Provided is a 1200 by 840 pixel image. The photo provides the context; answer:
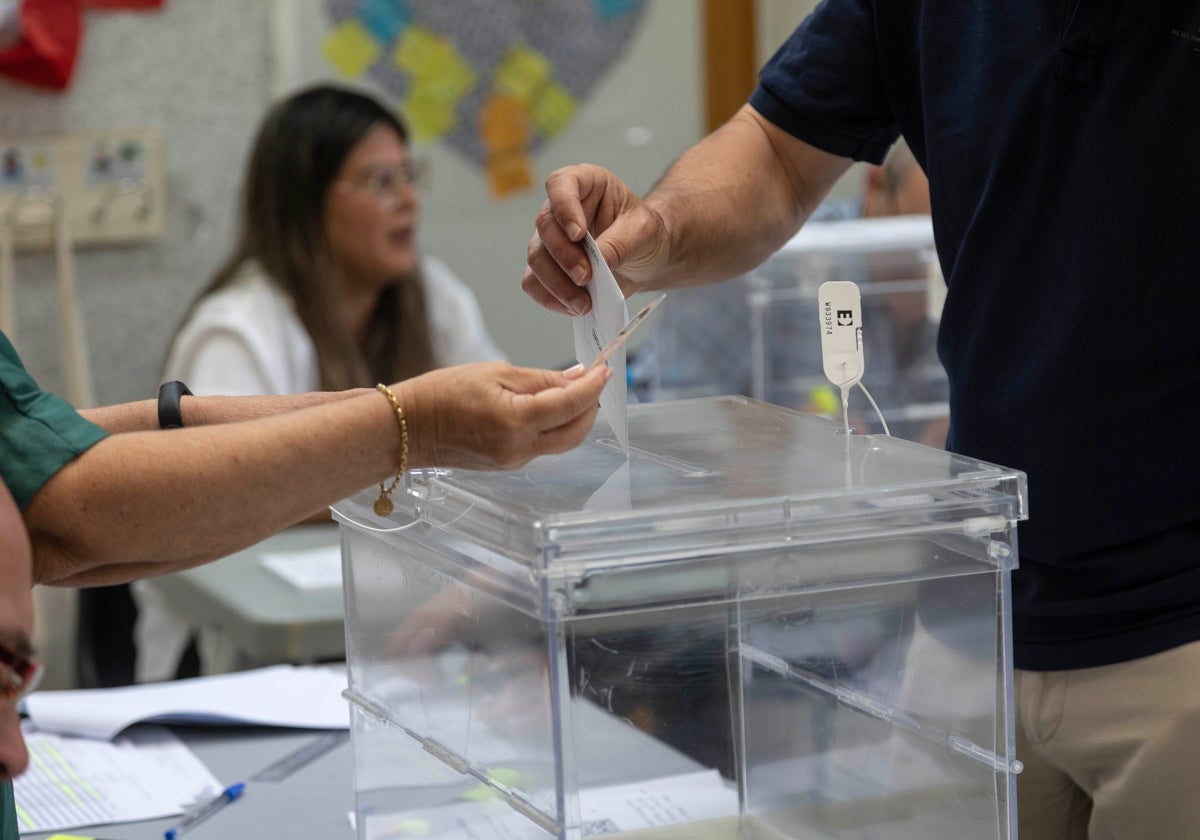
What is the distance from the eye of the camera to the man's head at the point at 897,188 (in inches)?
108

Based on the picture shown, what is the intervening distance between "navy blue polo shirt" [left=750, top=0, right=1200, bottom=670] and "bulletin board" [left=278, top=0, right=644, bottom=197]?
259cm

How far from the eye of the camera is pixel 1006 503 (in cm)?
93

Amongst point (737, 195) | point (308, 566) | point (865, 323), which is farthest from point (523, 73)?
point (737, 195)

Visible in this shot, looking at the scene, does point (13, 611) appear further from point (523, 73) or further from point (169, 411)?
point (523, 73)

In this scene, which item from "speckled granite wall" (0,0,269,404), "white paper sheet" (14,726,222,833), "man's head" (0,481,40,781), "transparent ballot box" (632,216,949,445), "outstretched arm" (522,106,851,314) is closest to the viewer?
"man's head" (0,481,40,781)

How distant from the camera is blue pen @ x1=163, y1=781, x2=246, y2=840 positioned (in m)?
1.25

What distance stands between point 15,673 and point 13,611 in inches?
1.4

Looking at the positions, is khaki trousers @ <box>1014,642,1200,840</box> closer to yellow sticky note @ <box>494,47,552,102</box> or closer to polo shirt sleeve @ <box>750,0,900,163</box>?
polo shirt sleeve @ <box>750,0,900,163</box>

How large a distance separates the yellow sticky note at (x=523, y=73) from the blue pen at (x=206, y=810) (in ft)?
8.74

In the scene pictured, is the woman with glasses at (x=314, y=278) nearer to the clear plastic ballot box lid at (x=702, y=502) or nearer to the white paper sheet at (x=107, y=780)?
the white paper sheet at (x=107, y=780)

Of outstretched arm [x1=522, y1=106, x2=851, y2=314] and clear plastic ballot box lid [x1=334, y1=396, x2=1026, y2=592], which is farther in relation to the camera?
outstretched arm [x1=522, y1=106, x2=851, y2=314]

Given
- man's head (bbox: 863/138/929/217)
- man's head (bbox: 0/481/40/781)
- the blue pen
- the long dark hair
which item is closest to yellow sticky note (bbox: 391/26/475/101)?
the long dark hair

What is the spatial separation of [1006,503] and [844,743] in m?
0.21

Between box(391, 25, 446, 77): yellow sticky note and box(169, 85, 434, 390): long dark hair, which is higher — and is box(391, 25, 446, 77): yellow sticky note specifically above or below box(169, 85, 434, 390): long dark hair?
above
